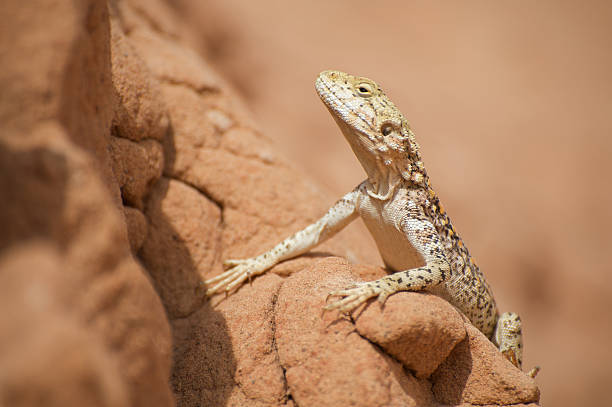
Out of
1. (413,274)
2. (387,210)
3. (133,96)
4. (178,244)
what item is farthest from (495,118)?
(133,96)

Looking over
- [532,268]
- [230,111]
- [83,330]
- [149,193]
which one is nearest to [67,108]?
[83,330]

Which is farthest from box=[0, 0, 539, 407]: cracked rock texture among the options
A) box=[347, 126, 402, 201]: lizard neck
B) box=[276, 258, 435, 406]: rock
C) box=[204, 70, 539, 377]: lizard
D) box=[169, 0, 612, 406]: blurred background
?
box=[169, 0, 612, 406]: blurred background

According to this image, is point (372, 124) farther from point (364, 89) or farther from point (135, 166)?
point (135, 166)

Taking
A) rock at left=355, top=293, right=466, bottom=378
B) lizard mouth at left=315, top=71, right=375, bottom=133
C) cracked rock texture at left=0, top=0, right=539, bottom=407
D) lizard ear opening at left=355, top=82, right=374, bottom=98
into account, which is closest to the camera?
cracked rock texture at left=0, top=0, right=539, bottom=407

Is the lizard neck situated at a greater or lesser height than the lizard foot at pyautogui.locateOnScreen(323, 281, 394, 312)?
greater

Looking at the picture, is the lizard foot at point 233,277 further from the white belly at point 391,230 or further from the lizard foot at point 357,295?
the lizard foot at point 357,295

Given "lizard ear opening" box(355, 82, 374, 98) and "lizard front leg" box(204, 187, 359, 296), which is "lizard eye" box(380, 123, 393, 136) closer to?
"lizard ear opening" box(355, 82, 374, 98)

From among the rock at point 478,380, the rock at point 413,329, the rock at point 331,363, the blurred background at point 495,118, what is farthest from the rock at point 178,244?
the blurred background at point 495,118

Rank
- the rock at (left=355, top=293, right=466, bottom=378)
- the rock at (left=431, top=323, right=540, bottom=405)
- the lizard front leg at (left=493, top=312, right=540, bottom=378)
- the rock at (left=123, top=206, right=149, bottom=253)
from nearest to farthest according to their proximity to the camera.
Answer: the rock at (left=355, top=293, right=466, bottom=378)
the rock at (left=431, top=323, right=540, bottom=405)
the rock at (left=123, top=206, right=149, bottom=253)
the lizard front leg at (left=493, top=312, right=540, bottom=378)
